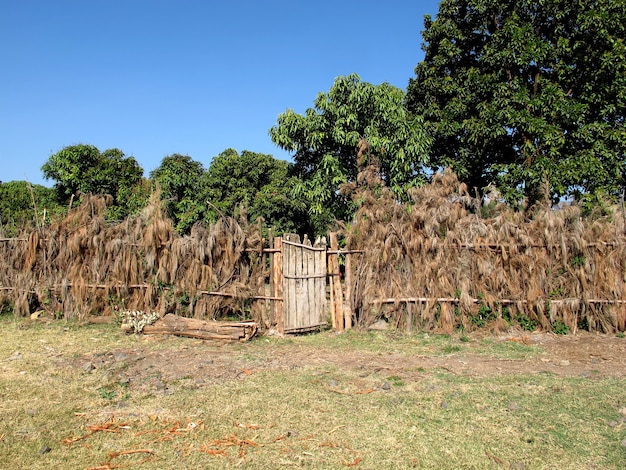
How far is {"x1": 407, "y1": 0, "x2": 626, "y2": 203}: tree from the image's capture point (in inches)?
A: 486

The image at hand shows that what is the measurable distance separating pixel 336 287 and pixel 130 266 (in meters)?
3.89

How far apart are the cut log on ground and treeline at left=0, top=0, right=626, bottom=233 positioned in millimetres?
→ 3748

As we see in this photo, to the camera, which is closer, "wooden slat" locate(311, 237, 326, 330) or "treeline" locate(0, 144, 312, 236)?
"wooden slat" locate(311, 237, 326, 330)

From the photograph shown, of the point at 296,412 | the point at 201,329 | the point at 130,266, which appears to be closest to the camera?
the point at 296,412

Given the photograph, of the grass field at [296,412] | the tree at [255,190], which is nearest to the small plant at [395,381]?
the grass field at [296,412]

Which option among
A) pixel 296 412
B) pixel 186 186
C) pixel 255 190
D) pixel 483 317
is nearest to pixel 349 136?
pixel 483 317

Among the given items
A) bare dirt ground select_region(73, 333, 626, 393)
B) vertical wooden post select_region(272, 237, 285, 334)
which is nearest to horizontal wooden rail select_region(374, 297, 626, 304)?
bare dirt ground select_region(73, 333, 626, 393)

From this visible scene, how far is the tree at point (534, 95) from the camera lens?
1235cm

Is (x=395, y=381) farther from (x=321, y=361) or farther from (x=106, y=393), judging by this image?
(x=106, y=393)

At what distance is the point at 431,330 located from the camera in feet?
28.4

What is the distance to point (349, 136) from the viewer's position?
43.2 ft

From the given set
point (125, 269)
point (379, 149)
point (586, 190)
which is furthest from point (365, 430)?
point (586, 190)

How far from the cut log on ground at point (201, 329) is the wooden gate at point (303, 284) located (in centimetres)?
74

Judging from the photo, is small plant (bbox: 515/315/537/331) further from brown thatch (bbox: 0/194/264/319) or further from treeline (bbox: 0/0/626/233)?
brown thatch (bbox: 0/194/264/319)
